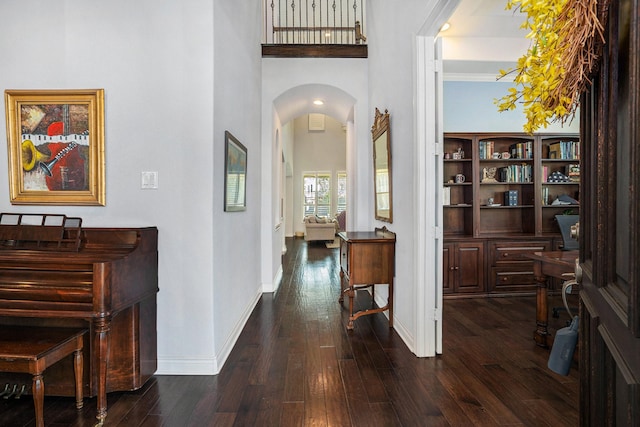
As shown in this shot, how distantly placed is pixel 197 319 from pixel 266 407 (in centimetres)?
79

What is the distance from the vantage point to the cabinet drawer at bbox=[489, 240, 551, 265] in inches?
169

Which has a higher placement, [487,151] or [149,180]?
[487,151]

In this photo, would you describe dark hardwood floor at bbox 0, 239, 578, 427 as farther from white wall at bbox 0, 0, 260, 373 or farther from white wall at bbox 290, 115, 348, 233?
white wall at bbox 290, 115, 348, 233

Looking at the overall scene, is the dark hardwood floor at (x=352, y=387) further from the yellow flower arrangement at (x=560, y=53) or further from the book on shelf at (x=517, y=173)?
the book on shelf at (x=517, y=173)

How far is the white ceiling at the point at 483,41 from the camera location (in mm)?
3836

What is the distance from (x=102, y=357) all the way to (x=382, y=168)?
9.93 ft

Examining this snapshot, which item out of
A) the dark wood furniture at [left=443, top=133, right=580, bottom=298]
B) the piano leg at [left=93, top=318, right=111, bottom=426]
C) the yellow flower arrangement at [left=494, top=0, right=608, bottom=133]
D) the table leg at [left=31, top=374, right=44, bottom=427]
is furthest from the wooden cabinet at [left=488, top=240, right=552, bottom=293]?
the table leg at [left=31, top=374, right=44, bottom=427]

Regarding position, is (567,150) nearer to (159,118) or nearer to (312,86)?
(312,86)

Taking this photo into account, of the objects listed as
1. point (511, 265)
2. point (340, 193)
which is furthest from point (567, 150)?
point (340, 193)

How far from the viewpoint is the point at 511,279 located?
14.3 feet

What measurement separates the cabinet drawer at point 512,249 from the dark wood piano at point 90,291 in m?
3.87

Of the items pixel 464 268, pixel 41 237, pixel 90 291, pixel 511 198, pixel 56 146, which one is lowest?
pixel 464 268

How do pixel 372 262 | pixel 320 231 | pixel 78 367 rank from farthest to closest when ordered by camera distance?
1. pixel 320 231
2. pixel 372 262
3. pixel 78 367

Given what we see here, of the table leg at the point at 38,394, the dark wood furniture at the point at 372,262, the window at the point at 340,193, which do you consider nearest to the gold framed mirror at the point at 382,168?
the dark wood furniture at the point at 372,262
